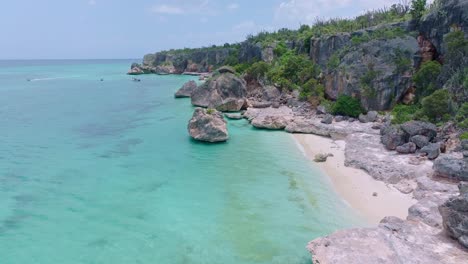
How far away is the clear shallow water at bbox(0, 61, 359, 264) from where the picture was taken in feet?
51.5

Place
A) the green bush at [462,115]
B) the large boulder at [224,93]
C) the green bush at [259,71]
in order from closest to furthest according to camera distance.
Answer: the green bush at [462,115] → the large boulder at [224,93] → the green bush at [259,71]

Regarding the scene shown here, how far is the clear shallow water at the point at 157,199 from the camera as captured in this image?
618 inches

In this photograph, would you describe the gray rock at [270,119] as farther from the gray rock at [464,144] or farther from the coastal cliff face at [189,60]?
the coastal cliff face at [189,60]

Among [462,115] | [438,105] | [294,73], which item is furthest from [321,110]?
[462,115]

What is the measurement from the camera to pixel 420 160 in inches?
941

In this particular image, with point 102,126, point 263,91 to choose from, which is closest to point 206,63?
point 263,91

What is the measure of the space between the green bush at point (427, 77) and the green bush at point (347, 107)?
583cm

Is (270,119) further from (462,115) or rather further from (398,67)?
(462,115)

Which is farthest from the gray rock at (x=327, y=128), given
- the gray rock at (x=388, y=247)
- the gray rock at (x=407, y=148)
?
the gray rock at (x=388, y=247)

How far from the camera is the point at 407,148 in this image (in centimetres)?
2548

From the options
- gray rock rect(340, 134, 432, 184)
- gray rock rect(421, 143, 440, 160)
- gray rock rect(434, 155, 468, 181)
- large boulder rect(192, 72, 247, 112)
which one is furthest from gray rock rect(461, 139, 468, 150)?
large boulder rect(192, 72, 247, 112)

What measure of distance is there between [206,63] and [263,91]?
225 ft

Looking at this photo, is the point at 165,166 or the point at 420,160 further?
the point at 165,166

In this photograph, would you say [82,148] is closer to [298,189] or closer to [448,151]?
[298,189]
